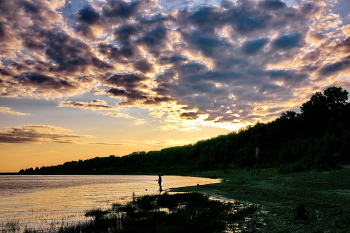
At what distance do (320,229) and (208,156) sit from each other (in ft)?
582

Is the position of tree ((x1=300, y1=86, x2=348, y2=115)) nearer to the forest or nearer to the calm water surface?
the forest

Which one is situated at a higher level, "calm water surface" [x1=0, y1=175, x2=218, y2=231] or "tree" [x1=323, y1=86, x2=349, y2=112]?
"tree" [x1=323, y1=86, x2=349, y2=112]

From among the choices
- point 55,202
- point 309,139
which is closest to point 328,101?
point 309,139

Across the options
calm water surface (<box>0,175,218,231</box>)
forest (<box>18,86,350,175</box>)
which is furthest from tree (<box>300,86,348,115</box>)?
calm water surface (<box>0,175,218,231</box>)

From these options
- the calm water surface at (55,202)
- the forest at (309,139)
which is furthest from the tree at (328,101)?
the calm water surface at (55,202)

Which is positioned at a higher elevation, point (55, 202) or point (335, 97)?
point (335, 97)

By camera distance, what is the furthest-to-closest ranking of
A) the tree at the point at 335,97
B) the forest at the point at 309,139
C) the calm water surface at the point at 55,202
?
the tree at the point at 335,97 → the forest at the point at 309,139 → the calm water surface at the point at 55,202

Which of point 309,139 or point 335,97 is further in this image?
point 335,97

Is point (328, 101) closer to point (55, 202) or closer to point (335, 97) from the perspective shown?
point (335, 97)

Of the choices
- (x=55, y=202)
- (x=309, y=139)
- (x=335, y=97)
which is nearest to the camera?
(x=55, y=202)

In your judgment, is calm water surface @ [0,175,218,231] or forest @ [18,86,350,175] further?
forest @ [18,86,350,175]

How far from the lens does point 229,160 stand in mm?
164875

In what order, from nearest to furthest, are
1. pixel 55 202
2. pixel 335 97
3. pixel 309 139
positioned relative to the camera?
pixel 55 202
pixel 309 139
pixel 335 97

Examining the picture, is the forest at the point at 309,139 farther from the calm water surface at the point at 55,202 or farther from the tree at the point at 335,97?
the calm water surface at the point at 55,202
